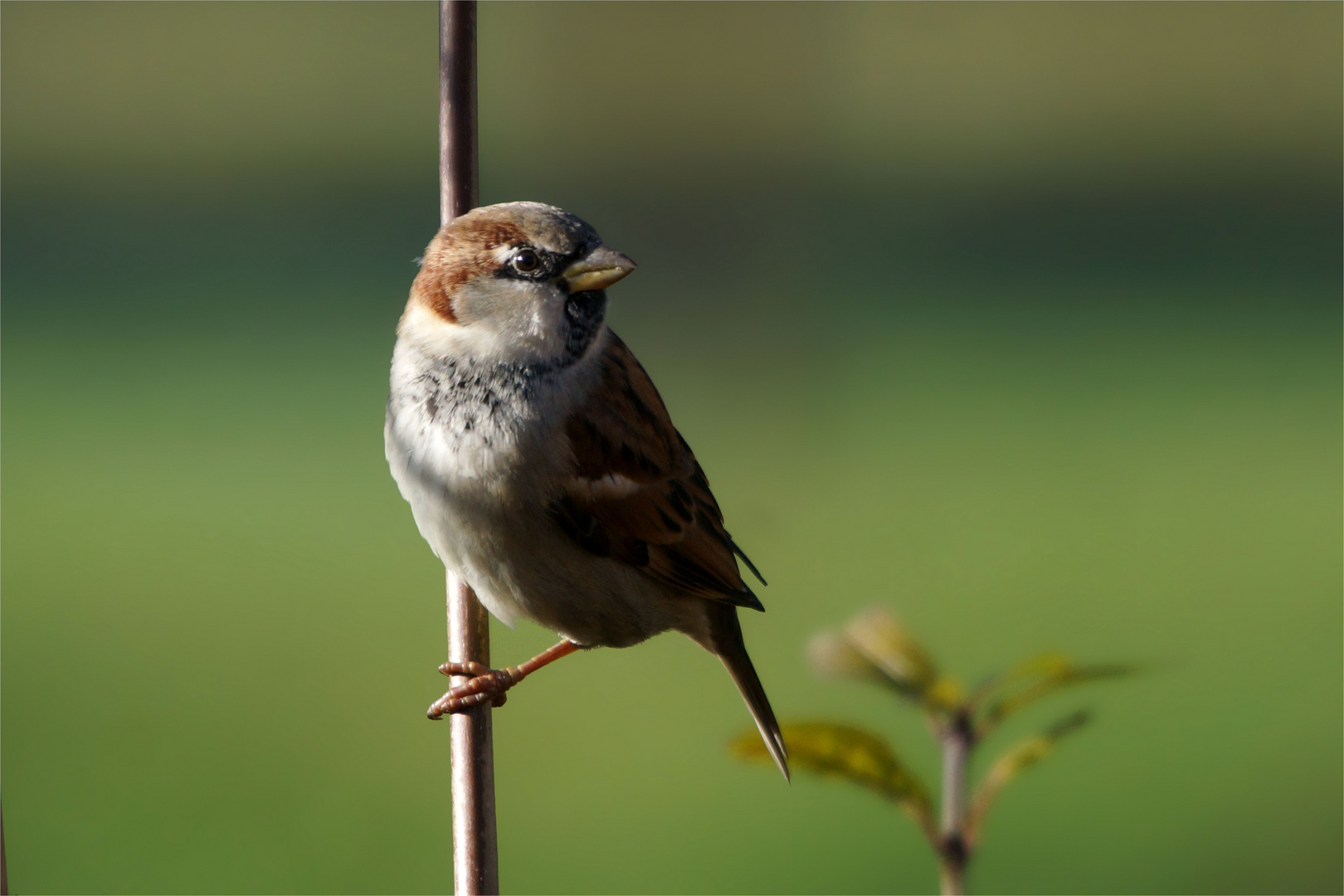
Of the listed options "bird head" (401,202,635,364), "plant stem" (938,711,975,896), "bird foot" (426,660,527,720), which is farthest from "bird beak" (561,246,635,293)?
"plant stem" (938,711,975,896)

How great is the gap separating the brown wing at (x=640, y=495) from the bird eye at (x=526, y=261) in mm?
121

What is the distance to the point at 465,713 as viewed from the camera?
0.69 meters

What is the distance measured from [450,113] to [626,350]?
312 millimetres

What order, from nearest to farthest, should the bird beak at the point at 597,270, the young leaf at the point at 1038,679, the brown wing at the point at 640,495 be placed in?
the young leaf at the point at 1038,679 < the bird beak at the point at 597,270 < the brown wing at the point at 640,495

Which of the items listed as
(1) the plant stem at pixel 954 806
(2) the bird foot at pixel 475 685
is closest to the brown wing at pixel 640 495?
(2) the bird foot at pixel 475 685

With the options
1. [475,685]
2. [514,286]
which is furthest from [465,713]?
[514,286]

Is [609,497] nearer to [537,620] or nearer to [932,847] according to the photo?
[537,620]

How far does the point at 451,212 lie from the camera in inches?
28.5

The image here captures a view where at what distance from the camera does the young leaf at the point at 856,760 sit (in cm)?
44

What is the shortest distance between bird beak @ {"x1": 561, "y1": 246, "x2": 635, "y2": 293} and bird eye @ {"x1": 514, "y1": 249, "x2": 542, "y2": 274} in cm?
2

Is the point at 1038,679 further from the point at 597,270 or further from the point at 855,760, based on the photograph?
the point at 597,270

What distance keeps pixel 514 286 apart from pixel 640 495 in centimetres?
21

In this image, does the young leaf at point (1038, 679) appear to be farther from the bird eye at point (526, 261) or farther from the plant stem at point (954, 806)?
the bird eye at point (526, 261)

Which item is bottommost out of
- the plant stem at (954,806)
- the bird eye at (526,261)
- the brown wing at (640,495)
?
the plant stem at (954,806)
